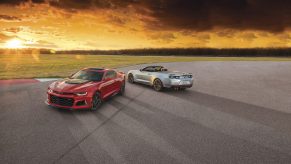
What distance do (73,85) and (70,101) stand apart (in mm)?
687

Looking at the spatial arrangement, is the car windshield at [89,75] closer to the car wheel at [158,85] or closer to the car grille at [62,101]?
the car grille at [62,101]

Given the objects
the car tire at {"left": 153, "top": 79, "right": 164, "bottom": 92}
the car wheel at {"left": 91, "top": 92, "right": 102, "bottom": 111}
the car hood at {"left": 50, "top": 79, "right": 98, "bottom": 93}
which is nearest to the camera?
the car hood at {"left": 50, "top": 79, "right": 98, "bottom": 93}

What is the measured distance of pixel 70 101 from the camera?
760cm

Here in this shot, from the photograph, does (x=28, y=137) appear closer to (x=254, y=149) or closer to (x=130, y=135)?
(x=130, y=135)

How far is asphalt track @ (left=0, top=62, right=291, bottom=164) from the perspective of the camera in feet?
15.7

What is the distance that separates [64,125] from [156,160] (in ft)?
10.3

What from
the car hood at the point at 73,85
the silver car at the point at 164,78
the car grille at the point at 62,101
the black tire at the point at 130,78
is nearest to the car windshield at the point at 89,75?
the car hood at the point at 73,85

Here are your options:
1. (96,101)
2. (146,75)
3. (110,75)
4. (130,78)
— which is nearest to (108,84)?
(110,75)

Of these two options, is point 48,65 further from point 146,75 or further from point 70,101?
point 70,101

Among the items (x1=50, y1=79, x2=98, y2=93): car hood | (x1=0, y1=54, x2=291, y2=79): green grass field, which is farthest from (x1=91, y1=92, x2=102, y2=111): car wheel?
(x1=0, y1=54, x2=291, y2=79): green grass field

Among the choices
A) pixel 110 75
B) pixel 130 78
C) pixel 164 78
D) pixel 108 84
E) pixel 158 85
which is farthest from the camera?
pixel 130 78

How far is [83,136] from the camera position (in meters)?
5.77

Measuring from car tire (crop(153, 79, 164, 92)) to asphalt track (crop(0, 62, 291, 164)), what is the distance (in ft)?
7.83

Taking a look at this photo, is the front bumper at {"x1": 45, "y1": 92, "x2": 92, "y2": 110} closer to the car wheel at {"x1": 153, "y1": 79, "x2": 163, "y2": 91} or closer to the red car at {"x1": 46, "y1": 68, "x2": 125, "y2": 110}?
the red car at {"x1": 46, "y1": 68, "x2": 125, "y2": 110}
